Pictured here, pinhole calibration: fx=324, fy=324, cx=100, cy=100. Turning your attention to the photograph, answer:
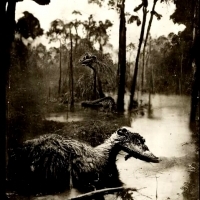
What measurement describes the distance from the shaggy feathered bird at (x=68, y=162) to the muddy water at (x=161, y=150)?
10 cm

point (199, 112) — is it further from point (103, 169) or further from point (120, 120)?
point (103, 169)

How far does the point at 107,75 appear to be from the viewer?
13.3ft

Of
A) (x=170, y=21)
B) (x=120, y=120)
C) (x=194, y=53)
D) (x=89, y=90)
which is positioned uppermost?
(x=170, y=21)

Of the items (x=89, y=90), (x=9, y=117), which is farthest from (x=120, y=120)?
(x=9, y=117)

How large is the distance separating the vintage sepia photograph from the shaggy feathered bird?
1 cm

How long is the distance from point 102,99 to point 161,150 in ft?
3.13

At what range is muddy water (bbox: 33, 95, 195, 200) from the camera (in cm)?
373

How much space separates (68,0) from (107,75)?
1.01 metres

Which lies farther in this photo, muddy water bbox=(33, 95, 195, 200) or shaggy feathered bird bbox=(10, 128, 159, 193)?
muddy water bbox=(33, 95, 195, 200)

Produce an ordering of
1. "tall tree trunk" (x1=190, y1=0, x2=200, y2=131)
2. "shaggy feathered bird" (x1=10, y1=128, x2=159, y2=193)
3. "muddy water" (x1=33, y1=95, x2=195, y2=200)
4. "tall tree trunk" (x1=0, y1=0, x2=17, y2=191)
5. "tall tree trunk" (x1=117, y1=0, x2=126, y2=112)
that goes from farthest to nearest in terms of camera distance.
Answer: "tall tree trunk" (x1=190, y1=0, x2=200, y2=131) < "tall tree trunk" (x1=117, y1=0, x2=126, y2=112) < "muddy water" (x1=33, y1=95, x2=195, y2=200) < "shaggy feathered bird" (x1=10, y1=128, x2=159, y2=193) < "tall tree trunk" (x1=0, y1=0, x2=17, y2=191)

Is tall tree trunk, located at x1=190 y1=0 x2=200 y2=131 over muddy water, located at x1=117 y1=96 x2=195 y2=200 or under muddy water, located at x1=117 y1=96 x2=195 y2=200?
over

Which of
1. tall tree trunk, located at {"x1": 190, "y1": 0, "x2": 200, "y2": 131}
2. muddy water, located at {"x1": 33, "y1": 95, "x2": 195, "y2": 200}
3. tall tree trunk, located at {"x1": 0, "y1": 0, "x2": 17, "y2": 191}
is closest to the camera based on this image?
tall tree trunk, located at {"x1": 0, "y1": 0, "x2": 17, "y2": 191}

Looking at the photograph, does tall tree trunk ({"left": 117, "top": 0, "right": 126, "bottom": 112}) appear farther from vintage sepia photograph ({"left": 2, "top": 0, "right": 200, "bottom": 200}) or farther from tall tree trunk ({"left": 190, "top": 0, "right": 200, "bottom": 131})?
tall tree trunk ({"left": 190, "top": 0, "right": 200, "bottom": 131})

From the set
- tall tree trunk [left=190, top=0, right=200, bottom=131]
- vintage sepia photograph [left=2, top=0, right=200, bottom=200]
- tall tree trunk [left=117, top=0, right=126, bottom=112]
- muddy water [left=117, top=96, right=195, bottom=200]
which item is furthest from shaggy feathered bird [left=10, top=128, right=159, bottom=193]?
tall tree trunk [left=190, top=0, right=200, bottom=131]
